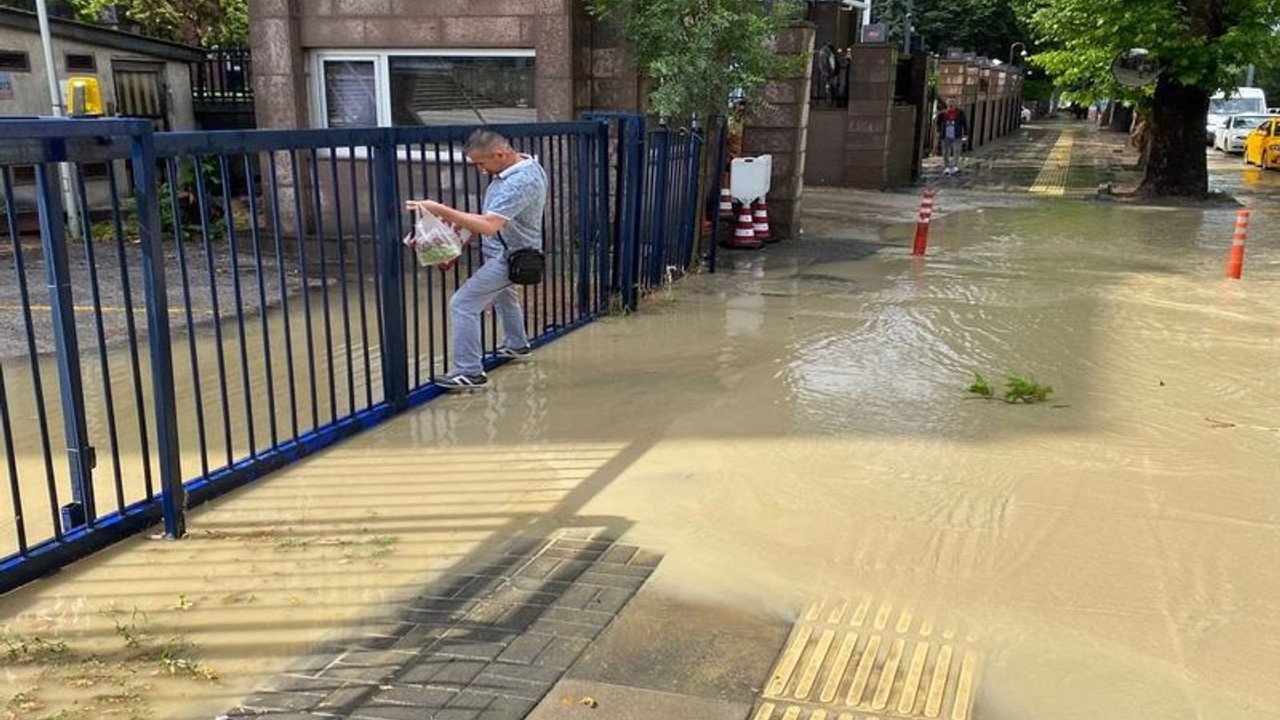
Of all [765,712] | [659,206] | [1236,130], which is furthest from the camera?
[1236,130]

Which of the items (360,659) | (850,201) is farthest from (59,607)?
(850,201)

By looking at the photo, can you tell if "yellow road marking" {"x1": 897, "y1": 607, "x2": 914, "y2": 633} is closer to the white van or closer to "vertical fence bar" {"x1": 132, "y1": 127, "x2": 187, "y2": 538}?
"vertical fence bar" {"x1": 132, "y1": 127, "x2": 187, "y2": 538}

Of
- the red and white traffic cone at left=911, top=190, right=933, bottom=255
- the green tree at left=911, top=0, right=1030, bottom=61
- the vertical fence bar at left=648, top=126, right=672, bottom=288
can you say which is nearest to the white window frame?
the vertical fence bar at left=648, top=126, right=672, bottom=288

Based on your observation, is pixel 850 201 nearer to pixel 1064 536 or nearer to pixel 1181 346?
pixel 1181 346

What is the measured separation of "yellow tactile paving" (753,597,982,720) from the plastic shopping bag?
3080mm

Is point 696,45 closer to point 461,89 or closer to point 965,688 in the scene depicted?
point 461,89

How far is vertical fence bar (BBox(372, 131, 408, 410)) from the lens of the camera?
5699mm

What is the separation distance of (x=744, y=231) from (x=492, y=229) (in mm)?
6972

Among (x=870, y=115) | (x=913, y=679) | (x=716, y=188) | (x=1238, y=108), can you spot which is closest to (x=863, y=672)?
(x=913, y=679)

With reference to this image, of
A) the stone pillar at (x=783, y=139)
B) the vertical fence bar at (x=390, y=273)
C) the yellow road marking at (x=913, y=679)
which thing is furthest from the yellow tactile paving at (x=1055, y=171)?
the yellow road marking at (x=913, y=679)

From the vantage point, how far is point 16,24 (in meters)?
14.4

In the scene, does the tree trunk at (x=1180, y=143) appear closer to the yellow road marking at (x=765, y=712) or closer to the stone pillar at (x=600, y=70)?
the stone pillar at (x=600, y=70)

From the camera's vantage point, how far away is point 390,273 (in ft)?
19.2

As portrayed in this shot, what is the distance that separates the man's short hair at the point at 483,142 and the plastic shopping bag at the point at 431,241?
1.77ft
